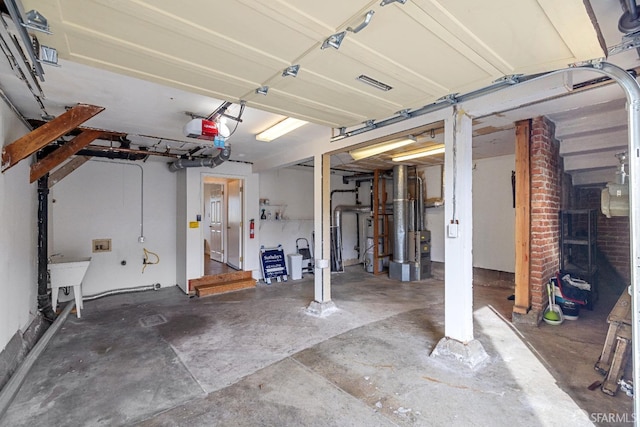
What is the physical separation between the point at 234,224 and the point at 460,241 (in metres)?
5.05

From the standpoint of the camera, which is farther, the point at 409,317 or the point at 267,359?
the point at 409,317

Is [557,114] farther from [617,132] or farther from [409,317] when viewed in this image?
[409,317]

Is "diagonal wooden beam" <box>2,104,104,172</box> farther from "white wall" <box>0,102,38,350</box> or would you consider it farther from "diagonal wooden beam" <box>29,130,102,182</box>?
"diagonal wooden beam" <box>29,130,102,182</box>

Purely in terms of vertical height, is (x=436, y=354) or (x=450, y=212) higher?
(x=450, y=212)

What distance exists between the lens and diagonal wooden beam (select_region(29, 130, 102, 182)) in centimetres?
339

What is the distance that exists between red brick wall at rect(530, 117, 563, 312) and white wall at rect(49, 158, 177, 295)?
229 inches

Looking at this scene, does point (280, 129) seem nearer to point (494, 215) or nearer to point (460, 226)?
point (460, 226)

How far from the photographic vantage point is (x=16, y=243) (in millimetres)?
2855

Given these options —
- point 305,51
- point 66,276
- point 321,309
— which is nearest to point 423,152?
point 321,309

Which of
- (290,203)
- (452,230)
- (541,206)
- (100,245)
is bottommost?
(100,245)

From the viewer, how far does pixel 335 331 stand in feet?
11.2

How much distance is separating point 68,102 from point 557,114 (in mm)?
5126

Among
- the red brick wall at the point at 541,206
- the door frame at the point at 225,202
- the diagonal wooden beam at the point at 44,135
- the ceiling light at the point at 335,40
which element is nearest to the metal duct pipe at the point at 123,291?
the door frame at the point at 225,202

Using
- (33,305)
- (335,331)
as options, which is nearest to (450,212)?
(335,331)
